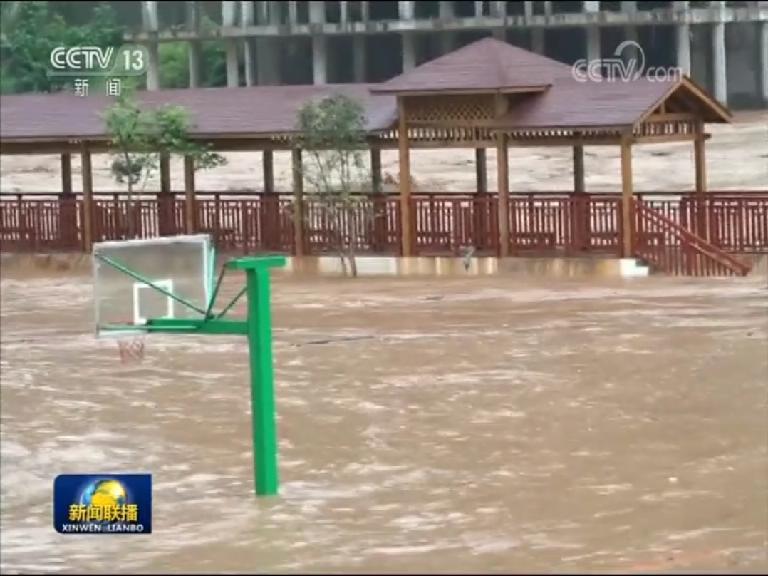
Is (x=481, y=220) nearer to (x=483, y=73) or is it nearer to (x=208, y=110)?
(x=483, y=73)

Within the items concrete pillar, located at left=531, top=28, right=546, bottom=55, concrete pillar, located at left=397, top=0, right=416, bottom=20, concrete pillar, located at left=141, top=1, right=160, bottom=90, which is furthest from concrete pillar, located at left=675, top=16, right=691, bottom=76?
concrete pillar, located at left=141, top=1, right=160, bottom=90

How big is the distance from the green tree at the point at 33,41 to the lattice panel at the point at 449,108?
23.6 ft

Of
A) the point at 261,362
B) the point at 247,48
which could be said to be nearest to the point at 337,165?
the point at 261,362

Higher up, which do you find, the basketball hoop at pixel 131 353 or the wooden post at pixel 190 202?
the wooden post at pixel 190 202

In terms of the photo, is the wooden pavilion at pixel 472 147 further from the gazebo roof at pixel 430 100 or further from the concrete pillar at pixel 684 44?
the concrete pillar at pixel 684 44

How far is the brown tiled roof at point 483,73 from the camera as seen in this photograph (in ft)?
86.9

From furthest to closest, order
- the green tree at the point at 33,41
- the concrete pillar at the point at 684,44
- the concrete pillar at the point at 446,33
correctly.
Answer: the concrete pillar at the point at 446,33
the concrete pillar at the point at 684,44
the green tree at the point at 33,41

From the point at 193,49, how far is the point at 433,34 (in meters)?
6.45

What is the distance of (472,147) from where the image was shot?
26.9m

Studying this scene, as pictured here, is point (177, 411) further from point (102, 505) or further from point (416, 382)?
point (102, 505)

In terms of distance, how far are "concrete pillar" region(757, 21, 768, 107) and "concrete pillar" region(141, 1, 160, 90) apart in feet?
33.5

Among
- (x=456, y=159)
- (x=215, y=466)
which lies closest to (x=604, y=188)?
(x=456, y=159)

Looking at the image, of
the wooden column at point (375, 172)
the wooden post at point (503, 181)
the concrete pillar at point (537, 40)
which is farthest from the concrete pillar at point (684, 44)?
the wooden post at point (503, 181)

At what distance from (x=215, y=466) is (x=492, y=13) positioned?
1324 inches
